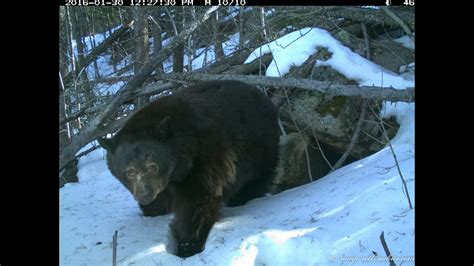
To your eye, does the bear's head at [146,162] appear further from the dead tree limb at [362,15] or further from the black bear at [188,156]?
the dead tree limb at [362,15]

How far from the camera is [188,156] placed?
464cm

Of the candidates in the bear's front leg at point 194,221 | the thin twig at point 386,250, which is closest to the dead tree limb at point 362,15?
the bear's front leg at point 194,221

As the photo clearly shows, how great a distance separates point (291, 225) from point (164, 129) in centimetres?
131

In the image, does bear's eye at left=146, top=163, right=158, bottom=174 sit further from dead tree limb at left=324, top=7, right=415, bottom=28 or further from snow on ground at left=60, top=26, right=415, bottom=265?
dead tree limb at left=324, top=7, right=415, bottom=28

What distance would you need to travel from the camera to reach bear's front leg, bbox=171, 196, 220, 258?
439 centimetres

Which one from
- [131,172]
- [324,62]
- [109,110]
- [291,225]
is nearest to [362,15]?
[324,62]

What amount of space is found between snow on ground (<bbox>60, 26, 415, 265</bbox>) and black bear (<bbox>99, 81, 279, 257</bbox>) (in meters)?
0.21

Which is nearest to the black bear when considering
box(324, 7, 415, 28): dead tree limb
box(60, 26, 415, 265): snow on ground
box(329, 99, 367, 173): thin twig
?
box(60, 26, 415, 265): snow on ground

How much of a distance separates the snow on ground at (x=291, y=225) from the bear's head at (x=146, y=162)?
18.7 inches
